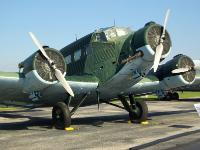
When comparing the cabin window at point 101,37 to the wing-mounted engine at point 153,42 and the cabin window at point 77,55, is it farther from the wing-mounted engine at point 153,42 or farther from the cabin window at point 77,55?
the wing-mounted engine at point 153,42

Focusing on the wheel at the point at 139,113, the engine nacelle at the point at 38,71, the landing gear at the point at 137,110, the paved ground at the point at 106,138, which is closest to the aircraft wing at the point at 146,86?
the landing gear at the point at 137,110

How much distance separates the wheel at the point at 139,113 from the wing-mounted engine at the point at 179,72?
1.81 m

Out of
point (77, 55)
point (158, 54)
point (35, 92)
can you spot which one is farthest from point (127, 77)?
point (35, 92)

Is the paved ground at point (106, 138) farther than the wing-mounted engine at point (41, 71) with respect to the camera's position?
No

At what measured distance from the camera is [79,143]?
12305 mm

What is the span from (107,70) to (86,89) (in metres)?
1.41

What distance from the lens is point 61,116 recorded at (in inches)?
633

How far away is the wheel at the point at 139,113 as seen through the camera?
18.3 m

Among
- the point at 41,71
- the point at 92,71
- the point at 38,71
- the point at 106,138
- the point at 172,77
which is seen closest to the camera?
the point at 106,138

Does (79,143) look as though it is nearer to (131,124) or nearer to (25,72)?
(25,72)

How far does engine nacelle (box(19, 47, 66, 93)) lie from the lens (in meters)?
14.4

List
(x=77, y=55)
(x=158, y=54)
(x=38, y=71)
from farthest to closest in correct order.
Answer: (x=77, y=55) → (x=158, y=54) → (x=38, y=71)

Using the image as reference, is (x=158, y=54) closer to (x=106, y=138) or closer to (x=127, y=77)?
(x=127, y=77)

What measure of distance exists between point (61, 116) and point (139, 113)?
4637 millimetres
